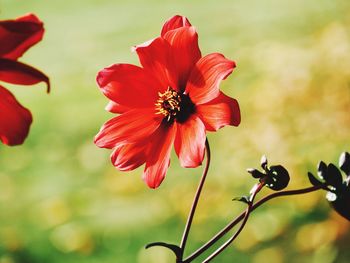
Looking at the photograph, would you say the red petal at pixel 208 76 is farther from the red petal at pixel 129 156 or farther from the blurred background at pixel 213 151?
the blurred background at pixel 213 151

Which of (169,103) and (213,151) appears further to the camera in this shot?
(213,151)

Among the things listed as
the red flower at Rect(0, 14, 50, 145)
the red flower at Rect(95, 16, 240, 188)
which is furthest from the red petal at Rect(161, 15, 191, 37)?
the red flower at Rect(0, 14, 50, 145)

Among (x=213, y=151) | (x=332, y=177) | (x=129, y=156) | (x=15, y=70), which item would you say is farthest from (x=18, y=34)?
(x=213, y=151)

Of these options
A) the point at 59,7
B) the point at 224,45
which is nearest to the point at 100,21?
the point at 59,7

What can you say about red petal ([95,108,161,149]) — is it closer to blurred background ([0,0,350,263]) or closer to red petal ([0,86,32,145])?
red petal ([0,86,32,145])

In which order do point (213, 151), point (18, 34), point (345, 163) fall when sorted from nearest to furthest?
point (18, 34), point (345, 163), point (213, 151)

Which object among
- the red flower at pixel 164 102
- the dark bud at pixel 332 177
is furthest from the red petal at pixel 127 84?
the dark bud at pixel 332 177

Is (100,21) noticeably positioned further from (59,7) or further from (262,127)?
(262,127)

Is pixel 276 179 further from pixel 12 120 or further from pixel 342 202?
pixel 12 120
